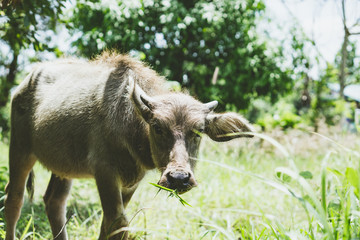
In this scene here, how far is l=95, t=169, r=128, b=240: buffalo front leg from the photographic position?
2.77m

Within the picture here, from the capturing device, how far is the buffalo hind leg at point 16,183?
3451 mm

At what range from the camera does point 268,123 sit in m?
10.0

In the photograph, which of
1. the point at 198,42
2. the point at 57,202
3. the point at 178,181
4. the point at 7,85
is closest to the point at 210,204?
the point at 57,202

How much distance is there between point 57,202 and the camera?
12.3 ft

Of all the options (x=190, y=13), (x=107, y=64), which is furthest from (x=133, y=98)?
(x=190, y=13)

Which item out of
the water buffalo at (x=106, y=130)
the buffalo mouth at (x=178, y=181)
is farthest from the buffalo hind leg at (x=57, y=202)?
the buffalo mouth at (x=178, y=181)

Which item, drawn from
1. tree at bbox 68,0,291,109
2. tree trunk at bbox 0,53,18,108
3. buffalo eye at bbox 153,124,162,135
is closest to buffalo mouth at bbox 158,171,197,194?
buffalo eye at bbox 153,124,162,135

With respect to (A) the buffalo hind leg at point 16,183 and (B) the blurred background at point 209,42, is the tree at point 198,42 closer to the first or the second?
(B) the blurred background at point 209,42

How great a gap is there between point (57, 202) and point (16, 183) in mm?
483

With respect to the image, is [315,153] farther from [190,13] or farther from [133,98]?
[133,98]

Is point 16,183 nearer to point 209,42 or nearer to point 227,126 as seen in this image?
point 227,126

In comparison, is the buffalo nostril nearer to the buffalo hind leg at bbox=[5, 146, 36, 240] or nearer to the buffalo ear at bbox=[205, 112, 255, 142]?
the buffalo ear at bbox=[205, 112, 255, 142]

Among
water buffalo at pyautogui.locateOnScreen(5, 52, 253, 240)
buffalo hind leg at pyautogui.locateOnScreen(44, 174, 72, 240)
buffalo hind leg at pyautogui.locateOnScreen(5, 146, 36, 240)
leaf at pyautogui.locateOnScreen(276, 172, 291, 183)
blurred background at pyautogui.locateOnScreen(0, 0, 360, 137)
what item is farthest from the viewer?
blurred background at pyautogui.locateOnScreen(0, 0, 360, 137)

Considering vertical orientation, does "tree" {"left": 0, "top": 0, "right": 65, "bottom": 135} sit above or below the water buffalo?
above
